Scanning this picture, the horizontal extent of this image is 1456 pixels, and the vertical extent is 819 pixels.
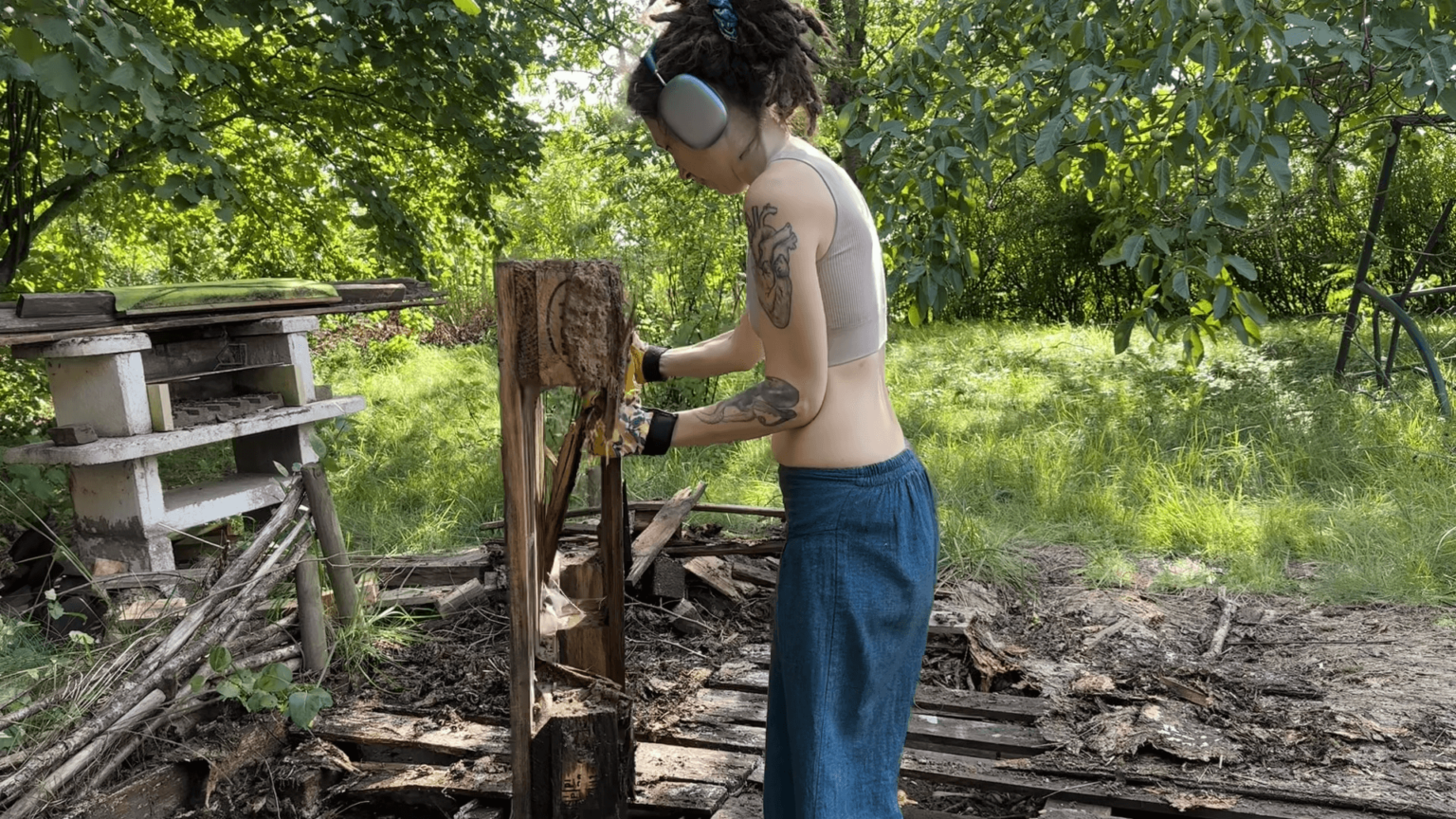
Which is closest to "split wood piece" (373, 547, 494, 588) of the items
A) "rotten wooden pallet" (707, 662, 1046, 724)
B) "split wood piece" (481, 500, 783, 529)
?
"split wood piece" (481, 500, 783, 529)

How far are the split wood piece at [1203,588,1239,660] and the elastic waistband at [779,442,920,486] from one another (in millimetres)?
2794

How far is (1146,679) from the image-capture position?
402 centimetres

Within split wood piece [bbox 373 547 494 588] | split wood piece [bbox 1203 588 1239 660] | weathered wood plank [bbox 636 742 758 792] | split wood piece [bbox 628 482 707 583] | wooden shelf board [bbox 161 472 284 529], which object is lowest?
split wood piece [bbox 1203 588 1239 660]

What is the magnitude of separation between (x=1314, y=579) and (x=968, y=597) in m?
1.75

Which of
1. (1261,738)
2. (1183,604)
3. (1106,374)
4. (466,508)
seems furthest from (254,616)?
(1106,374)

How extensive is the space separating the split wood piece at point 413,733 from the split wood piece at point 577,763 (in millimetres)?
893

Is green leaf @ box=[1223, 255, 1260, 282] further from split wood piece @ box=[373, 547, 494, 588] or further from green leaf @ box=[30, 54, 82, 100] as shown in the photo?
green leaf @ box=[30, 54, 82, 100]

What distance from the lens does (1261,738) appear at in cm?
349

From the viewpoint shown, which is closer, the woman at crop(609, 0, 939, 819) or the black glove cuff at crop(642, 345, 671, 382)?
the woman at crop(609, 0, 939, 819)

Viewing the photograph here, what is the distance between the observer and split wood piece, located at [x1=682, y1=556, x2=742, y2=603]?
491 centimetres

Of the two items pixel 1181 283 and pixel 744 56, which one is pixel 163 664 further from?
pixel 1181 283

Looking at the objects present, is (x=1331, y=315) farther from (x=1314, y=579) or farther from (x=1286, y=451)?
(x=1314, y=579)

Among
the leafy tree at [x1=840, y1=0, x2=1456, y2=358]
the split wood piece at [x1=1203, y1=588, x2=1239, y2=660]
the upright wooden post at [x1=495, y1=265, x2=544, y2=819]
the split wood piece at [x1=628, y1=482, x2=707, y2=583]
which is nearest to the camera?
the upright wooden post at [x1=495, y1=265, x2=544, y2=819]

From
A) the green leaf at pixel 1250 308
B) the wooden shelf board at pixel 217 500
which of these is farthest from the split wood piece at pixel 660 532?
the green leaf at pixel 1250 308
